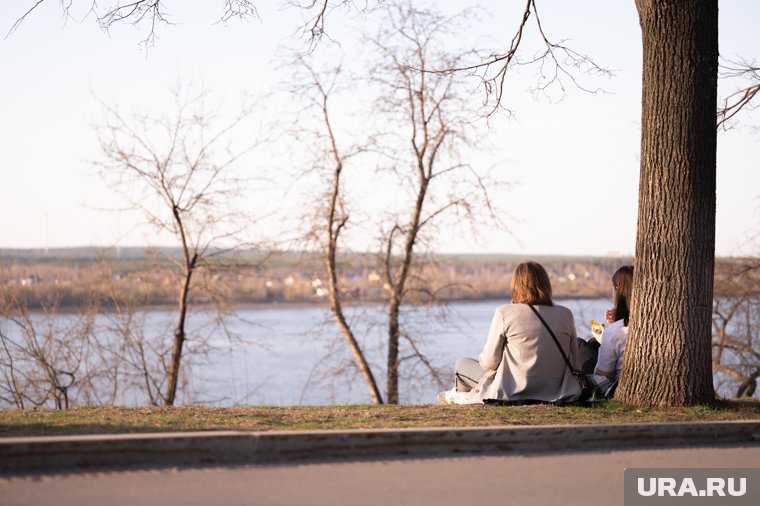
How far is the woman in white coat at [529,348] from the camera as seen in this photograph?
8125 mm

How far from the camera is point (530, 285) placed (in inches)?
324

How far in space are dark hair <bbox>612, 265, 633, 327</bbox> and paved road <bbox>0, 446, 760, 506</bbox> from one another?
316 cm

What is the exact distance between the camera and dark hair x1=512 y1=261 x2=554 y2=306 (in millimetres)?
8227

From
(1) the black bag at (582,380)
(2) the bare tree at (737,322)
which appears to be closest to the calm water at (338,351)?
(2) the bare tree at (737,322)

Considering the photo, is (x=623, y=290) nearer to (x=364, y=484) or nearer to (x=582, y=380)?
(x=582, y=380)

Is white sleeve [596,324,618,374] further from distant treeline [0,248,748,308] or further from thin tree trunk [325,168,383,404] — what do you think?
thin tree trunk [325,168,383,404]

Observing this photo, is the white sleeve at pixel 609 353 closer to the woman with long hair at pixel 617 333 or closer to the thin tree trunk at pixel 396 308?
the woman with long hair at pixel 617 333

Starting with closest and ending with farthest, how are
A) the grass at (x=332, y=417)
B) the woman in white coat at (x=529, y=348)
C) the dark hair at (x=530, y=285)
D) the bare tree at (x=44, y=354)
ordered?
the grass at (x=332, y=417) < the woman in white coat at (x=529, y=348) < the dark hair at (x=530, y=285) < the bare tree at (x=44, y=354)

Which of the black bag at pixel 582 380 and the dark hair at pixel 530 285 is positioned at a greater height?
the dark hair at pixel 530 285

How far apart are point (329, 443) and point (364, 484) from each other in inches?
25.8

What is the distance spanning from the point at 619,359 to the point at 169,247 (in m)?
11.7

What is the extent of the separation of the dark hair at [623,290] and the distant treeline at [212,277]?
936cm

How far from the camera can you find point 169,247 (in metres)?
18.9

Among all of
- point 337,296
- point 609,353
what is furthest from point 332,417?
point 337,296
